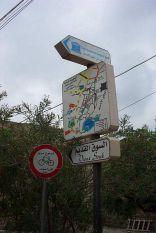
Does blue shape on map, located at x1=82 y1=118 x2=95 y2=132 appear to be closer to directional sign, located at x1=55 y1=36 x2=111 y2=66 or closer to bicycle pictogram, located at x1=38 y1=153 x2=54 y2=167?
bicycle pictogram, located at x1=38 y1=153 x2=54 y2=167

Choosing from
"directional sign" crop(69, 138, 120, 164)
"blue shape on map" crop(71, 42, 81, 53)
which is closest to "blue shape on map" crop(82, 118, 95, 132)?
"directional sign" crop(69, 138, 120, 164)

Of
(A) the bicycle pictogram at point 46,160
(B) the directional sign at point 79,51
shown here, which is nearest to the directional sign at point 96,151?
(A) the bicycle pictogram at point 46,160

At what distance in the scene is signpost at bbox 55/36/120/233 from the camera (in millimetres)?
7922

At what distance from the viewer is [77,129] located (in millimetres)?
8703

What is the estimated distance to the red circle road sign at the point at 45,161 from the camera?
7926 millimetres

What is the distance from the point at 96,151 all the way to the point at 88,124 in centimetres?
62

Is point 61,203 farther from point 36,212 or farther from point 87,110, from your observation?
point 87,110

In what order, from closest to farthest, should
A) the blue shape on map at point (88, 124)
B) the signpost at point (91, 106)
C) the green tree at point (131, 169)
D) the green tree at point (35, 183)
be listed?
the signpost at point (91, 106) < the blue shape on map at point (88, 124) < the green tree at point (35, 183) < the green tree at point (131, 169)

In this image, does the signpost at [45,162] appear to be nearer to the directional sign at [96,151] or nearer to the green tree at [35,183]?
the directional sign at [96,151]

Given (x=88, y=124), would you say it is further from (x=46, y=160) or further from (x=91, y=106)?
(x=46, y=160)

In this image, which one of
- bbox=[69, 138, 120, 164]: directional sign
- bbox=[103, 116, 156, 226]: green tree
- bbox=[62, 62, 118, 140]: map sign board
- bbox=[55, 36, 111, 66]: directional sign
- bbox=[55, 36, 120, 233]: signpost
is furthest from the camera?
bbox=[103, 116, 156, 226]: green tree

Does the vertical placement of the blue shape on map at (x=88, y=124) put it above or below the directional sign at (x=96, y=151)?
above

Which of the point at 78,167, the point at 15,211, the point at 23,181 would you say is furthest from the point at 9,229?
the point at 78,167

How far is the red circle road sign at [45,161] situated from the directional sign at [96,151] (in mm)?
570
